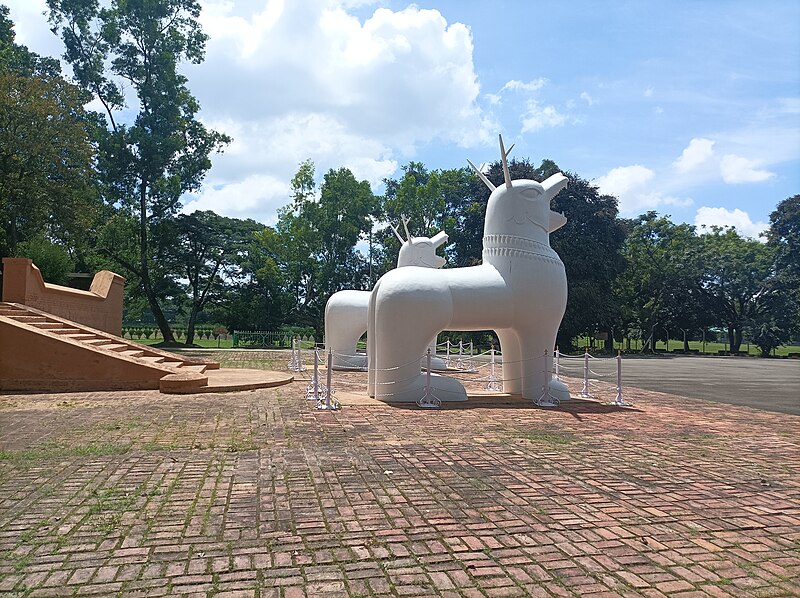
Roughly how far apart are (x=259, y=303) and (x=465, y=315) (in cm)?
2477

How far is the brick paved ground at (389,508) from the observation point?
3145 millimetres

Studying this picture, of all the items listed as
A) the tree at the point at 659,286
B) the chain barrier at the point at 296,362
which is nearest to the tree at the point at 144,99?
the chain barrier at the point at 296,362

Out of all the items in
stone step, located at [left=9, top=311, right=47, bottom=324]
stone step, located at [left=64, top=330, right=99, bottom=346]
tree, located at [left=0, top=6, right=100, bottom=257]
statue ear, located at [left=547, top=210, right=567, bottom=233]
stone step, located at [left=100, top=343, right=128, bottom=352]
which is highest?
tree, located at [left=0, top=6, right=100, bottom=257]

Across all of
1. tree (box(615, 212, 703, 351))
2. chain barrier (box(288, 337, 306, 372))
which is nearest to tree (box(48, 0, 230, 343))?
chain barrier (box(288, 337, 306, 372))

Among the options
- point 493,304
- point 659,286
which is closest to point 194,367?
point 493,304

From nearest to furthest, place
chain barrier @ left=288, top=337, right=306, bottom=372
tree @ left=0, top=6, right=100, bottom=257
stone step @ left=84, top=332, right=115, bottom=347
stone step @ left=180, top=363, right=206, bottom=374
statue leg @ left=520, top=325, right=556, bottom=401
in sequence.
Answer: statue leg @ left=520, top=325, right=556, bottom=401 → stone step @ left=84, top=332, right=115, bottom=347 → stone step @ left=180, top=363, right=206, bottom=374 → chain barrier @ left=288, top=337, right=306, bottom=372 → tree @ left=0, top=6, right=100, bottom=257

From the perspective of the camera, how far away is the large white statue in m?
9.70

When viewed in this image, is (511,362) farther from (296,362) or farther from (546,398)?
(296,362)

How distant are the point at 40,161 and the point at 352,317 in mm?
12244

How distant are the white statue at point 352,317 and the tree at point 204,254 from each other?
17089mm

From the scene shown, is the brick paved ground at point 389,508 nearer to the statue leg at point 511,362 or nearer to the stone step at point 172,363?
the statue leg at point 511,362

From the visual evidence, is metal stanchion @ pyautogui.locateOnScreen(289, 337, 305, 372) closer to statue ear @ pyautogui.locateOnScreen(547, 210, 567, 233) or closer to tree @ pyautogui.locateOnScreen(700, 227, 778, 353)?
statue ear @ pyautogui.locateOnScreen(547, 210, 567, 233)

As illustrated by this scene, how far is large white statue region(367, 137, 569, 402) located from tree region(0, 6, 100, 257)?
14.6 m

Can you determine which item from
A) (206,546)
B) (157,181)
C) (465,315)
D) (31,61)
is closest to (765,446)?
(465,315)
